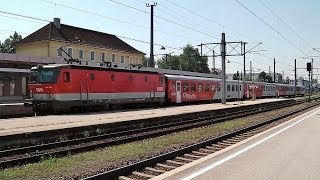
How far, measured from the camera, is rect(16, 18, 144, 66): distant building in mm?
63125

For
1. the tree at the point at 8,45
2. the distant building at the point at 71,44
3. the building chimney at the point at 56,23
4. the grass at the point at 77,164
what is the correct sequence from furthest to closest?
the tree at the point at 8,45
the building chimney at the point at 56,23
the distant building at the point at 71,44
the grass at the point at 77,164

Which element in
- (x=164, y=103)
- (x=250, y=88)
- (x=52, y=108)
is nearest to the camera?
(x=52, y=108)

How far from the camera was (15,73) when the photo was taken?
36781mm

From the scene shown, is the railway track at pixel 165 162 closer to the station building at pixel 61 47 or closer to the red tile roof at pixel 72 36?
the station building at pixel 61 47

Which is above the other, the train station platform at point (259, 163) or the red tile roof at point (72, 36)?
the red tile roof at point (72, 36)

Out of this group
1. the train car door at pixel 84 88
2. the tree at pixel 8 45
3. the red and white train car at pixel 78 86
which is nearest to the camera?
the red and white train car at pixel 78 86

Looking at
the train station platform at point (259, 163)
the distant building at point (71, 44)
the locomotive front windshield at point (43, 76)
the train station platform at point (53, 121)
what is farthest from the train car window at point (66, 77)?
the distant building at point (71, 44)

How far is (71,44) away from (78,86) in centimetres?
3939

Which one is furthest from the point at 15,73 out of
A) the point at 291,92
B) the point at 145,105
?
the point at 291,92

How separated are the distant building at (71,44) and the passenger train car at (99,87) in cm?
2197

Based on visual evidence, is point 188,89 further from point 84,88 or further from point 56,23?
point 56,23

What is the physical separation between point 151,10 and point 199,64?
3078 inches

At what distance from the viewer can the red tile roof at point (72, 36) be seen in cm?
6450

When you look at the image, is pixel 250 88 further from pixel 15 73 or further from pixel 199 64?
pixel 199 64
